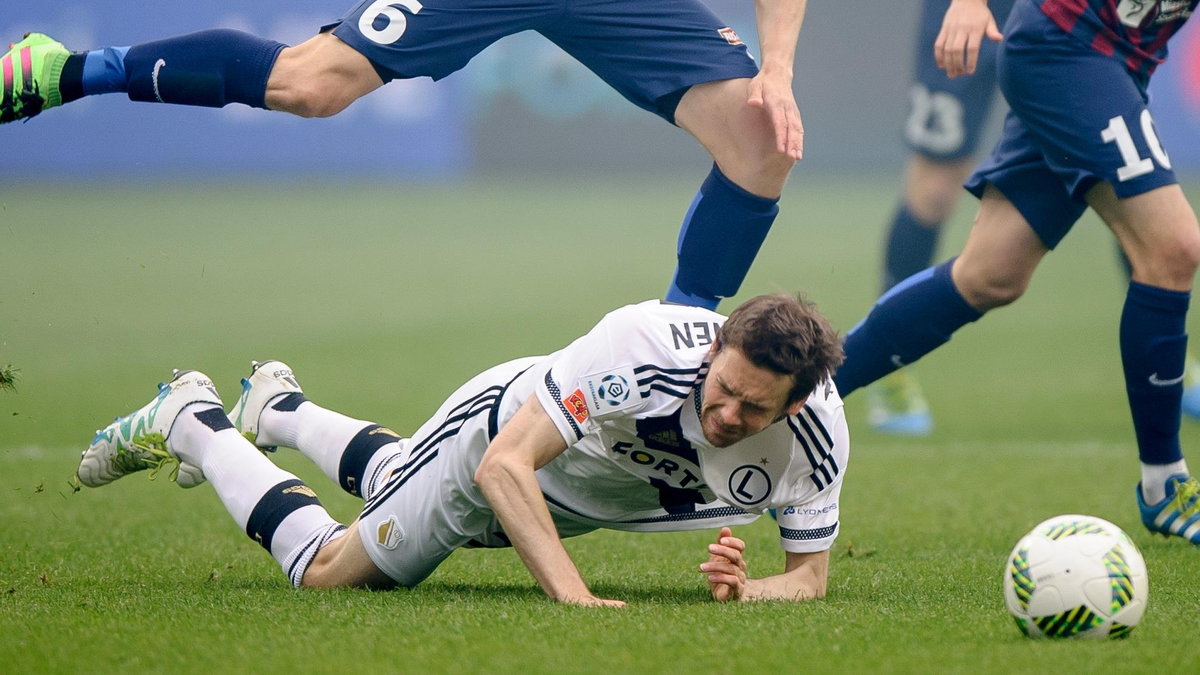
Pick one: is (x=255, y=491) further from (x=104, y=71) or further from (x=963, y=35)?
(x=963, y=35)

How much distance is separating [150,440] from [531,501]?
1335 mm

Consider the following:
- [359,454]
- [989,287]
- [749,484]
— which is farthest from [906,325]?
[359,454]

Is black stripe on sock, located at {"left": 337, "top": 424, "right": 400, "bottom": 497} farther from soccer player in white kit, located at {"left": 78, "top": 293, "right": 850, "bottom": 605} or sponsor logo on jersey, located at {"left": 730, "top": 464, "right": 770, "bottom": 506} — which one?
sponsor logo on jersey, located at {"left": 730, "top": 464, "right": 770, "bottom": 506}

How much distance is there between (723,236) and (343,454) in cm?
124

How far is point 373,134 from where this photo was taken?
57.7ft

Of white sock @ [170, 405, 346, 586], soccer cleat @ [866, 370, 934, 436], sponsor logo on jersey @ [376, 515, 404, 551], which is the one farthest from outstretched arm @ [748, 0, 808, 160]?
soccer cleat @ [866, 370, 934, 436]

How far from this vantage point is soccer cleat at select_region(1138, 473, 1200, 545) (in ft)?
13.4

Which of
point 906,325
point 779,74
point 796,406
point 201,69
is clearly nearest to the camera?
point 796,406

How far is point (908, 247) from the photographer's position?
6449 mm

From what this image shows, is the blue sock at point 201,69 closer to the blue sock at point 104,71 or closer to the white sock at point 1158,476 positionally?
the blue sock at point 104,71

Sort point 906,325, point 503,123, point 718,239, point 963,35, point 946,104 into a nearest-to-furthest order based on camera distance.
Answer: point 718,239 → point 963,35 → point 906,325 → point 946,104 → point 503,123

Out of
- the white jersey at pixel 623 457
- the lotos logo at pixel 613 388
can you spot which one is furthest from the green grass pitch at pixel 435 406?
the lotos logo at pixel 613 388

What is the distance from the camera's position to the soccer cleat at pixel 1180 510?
13.4 ft

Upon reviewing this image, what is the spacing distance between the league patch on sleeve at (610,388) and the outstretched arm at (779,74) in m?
0.95
